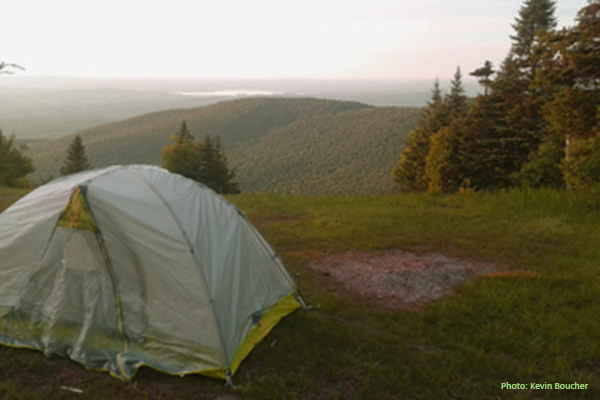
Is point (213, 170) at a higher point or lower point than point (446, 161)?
lower

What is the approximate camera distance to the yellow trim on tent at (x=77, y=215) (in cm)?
472

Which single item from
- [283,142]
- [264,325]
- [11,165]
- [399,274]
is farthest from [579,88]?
[283,142]

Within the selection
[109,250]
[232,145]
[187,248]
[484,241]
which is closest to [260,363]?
[187,248]

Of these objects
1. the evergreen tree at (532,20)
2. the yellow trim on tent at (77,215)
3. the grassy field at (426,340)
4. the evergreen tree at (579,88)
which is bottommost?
the grassy field at (426,340)

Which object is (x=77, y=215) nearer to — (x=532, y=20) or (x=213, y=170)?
(x=532, y=20)

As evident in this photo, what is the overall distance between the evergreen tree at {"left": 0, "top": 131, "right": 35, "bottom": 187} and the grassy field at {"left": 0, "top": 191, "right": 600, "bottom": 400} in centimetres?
3701

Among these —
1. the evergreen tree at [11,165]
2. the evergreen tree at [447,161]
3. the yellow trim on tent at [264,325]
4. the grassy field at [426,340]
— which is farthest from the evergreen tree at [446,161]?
the evergreen tree at [11,165]

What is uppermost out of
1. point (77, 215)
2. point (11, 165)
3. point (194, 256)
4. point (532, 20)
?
point (532, 20)

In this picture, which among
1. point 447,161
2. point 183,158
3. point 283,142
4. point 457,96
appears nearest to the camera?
point 447,161

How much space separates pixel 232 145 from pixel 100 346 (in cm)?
9878

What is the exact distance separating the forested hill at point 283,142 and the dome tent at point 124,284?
2225 inches

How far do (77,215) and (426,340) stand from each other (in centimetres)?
432

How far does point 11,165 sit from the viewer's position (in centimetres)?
3856

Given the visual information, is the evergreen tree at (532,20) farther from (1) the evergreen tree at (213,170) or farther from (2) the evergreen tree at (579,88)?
(1) the evergreen tree at (213,170)
